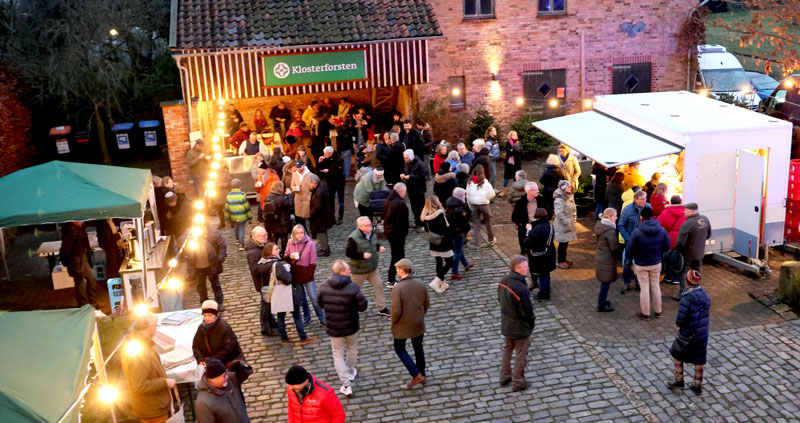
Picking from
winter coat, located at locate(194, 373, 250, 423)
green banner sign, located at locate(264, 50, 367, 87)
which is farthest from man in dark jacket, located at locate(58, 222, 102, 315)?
green banner sign, located at locate(264, 50, 367, 87)

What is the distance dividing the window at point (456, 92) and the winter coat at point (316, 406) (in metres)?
16.9

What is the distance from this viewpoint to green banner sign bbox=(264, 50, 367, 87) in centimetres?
1955

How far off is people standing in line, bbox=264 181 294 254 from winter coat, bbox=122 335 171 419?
5.56 m

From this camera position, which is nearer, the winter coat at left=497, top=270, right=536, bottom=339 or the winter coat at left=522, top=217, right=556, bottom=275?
the winter coat at left=497, top=270, right=536, bottom=339

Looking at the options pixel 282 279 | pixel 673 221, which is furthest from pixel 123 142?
pixel 673 221

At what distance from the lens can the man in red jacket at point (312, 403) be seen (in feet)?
22.8

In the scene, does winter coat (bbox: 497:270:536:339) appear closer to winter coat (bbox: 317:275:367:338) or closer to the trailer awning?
winter coat (bbox: 317:275:367:338)

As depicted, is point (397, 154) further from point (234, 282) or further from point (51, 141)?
point (51, 141)

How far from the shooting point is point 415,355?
9.84 meters

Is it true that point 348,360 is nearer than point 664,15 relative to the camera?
Yes

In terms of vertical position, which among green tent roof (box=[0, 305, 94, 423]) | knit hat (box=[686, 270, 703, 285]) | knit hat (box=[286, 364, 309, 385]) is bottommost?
knit hat (box=[686, 270, 703, 285])

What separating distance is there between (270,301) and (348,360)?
1619 millimetres

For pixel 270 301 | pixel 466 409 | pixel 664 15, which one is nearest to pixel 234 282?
pixel 270 301

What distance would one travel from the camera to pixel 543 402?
926cm
